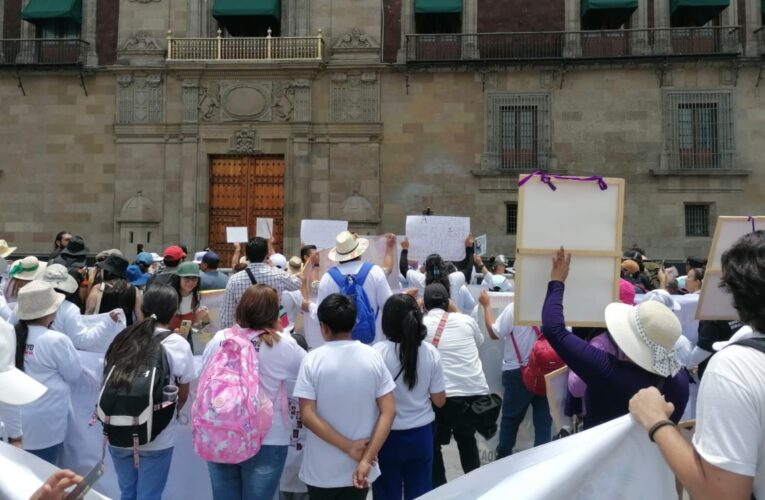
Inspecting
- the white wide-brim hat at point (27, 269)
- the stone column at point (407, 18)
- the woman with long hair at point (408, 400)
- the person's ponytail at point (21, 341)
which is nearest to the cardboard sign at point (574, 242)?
the woman with long hair at point (408, 400)

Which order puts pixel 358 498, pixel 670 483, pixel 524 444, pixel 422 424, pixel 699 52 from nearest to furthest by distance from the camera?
pixel 670 483 → pixel 358 498 → pixel 422 424 → pixel 524 444 → pixel 699 52

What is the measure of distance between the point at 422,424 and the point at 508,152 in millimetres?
16302

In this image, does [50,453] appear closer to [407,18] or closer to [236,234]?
[236,234]

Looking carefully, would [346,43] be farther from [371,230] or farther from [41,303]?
[41,303]

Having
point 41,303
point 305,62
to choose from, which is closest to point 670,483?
point 41,303

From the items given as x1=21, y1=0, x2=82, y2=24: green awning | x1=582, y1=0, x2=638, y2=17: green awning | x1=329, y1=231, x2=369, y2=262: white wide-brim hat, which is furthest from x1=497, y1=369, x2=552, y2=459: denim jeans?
x1=21, y1=0, x2=82, y2=24: green awning

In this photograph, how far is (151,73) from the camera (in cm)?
2011

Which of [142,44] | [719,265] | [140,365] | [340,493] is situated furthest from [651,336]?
[142,44]

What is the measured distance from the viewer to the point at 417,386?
4617 mm

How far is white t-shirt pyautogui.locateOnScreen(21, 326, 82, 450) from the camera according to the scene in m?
4.68

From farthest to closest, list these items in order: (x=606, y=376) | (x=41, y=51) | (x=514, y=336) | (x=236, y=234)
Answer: (x=41, y=51) → (x=236, y=234) → (x=514, y=336) → (x=606, y=376)

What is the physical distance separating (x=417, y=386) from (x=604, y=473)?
1965 millimetres

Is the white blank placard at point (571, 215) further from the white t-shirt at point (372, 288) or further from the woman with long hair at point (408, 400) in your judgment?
the white t-shirt at point (372, 288)

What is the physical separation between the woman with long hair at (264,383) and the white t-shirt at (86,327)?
5.26 ft
